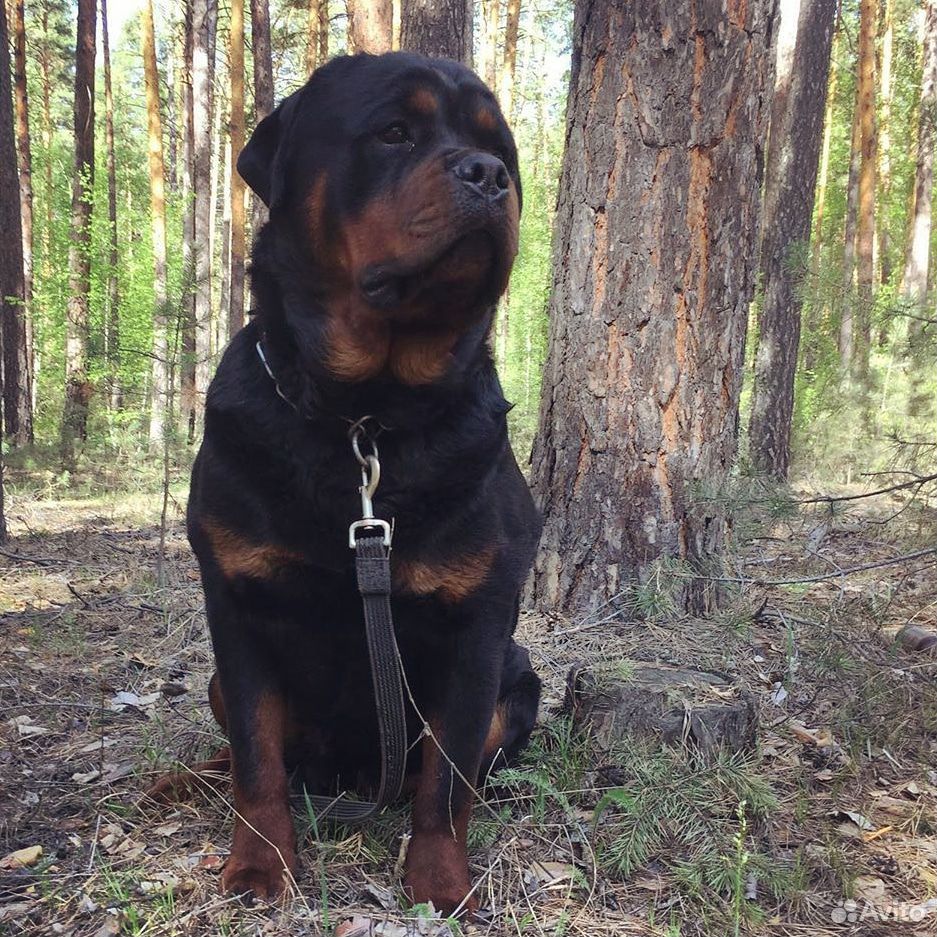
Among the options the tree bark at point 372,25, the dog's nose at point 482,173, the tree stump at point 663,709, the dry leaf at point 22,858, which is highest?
the tree bark at point 372,25

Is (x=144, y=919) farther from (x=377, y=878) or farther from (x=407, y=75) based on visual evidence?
(x=407, y=75)

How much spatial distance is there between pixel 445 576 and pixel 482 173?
97 centimetres

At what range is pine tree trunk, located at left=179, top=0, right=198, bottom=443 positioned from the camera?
212 inches

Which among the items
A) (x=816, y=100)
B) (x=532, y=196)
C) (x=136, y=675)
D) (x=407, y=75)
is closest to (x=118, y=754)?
(x=136, y=675)

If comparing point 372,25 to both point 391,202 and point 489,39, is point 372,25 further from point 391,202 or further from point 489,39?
point 489,39

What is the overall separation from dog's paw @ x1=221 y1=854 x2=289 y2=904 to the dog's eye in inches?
72.5

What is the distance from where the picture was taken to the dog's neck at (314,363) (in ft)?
7.36

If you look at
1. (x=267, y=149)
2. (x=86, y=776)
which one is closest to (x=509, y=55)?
(x=267, y=149)

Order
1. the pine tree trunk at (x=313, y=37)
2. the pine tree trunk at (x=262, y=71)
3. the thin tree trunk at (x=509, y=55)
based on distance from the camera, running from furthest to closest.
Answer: the thin tree trunk at (x=509, y=55), the pine tree trunk at (x=313, y=37), the pine tree trunk at (x=262, y=71)

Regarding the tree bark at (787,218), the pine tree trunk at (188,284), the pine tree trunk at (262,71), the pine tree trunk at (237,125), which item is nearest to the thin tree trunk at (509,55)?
the pine tree trunk at (237,125)

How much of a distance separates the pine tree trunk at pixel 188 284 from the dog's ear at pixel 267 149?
267 cm

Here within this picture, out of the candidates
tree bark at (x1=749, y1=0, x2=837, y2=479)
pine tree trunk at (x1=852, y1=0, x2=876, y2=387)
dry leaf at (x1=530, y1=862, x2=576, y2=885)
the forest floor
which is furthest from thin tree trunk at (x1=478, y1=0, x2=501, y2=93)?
dry leaf at (x1=530, y1=862, x2=576, y2=885)

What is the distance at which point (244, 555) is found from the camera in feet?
7.09

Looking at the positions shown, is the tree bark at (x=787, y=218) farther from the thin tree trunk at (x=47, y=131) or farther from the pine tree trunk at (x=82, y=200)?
the thin tree trunk at (x=47, y=131)
